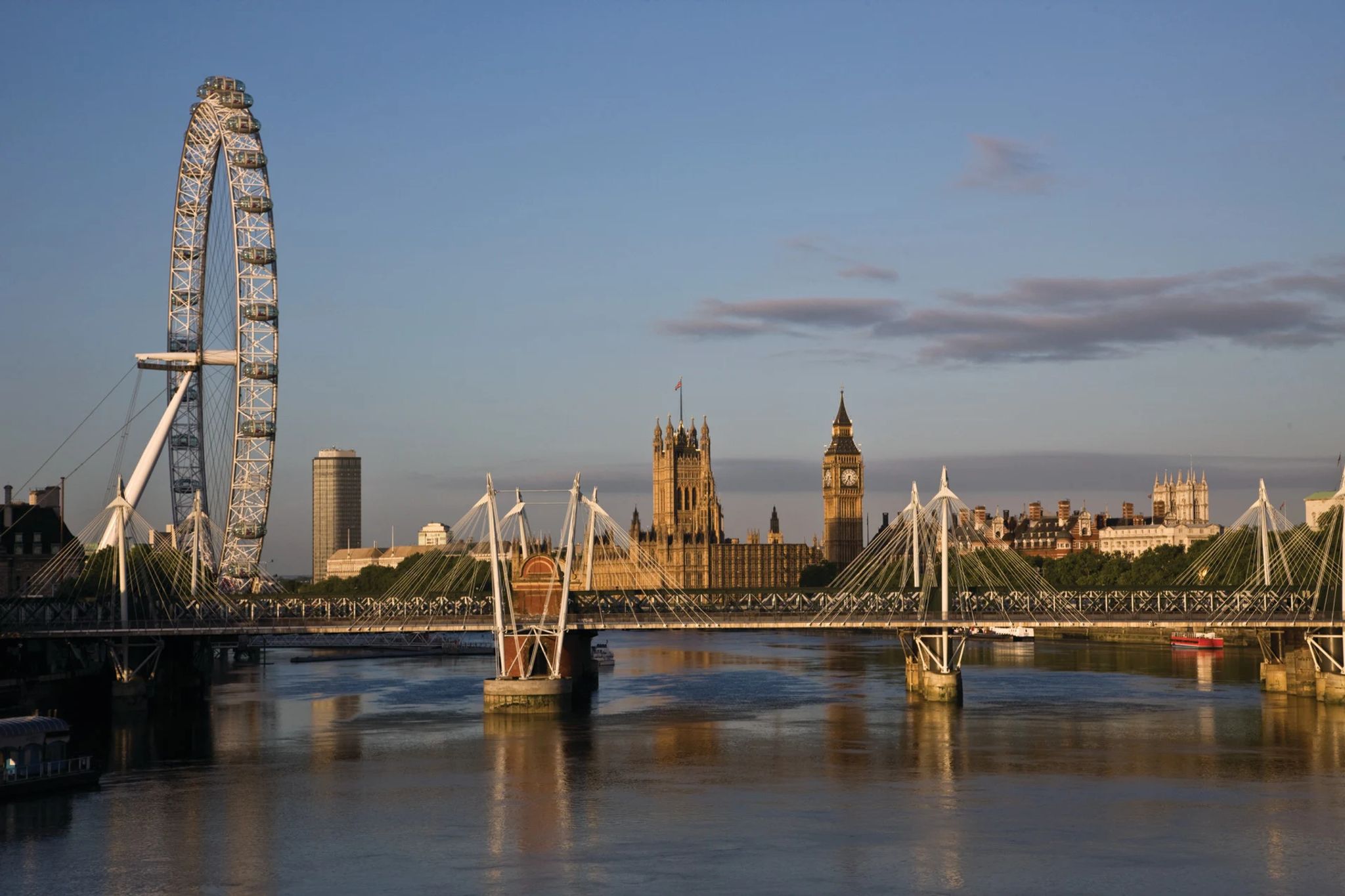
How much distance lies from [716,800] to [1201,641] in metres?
86.3

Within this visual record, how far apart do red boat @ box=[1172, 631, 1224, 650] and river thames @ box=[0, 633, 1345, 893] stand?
4077 centimetres

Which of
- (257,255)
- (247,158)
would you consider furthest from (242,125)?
(257,255)

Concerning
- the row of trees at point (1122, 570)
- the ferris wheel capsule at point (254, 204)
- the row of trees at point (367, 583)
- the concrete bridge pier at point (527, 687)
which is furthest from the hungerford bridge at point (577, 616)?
the row of trees at point (367, 583)

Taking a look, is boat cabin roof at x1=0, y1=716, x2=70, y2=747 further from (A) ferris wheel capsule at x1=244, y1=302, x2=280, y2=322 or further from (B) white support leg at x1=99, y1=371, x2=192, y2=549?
(A) ferris wheel capsule at x1=244, y1=302, x2=280, y2=322

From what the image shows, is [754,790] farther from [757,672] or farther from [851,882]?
[757,672]

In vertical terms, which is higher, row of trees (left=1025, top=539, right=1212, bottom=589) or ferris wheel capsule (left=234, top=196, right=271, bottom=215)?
ferris wheel capsule (left=234, top=196, right=271, bottom=215)

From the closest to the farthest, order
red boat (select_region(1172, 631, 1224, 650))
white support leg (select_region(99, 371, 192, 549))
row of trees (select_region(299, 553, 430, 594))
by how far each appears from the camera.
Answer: white support leg (select_region(99, 371, 192, 549)) → red boat (select_region(1172, 631, 1224, 650)) → row of trees (select_region(299, 553, 430, 594))

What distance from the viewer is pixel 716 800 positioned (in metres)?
55.0

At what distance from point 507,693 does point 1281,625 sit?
3544 cm

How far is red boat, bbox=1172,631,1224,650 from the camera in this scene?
431 ft

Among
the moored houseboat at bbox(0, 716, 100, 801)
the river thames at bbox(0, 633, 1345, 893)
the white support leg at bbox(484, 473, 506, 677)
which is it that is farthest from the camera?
the white support leg at bbox(484, 473, 506, 677)

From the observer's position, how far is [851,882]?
43.2 meters

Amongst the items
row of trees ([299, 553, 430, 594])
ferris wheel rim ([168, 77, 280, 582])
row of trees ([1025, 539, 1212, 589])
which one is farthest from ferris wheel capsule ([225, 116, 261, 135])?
row of trees ([1025, 539, 1212, 589])

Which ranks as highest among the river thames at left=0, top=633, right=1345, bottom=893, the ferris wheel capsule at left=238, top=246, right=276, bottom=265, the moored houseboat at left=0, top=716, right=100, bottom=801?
the ferris wheel capsule at left=238, top=246, right=276, bottom=265
